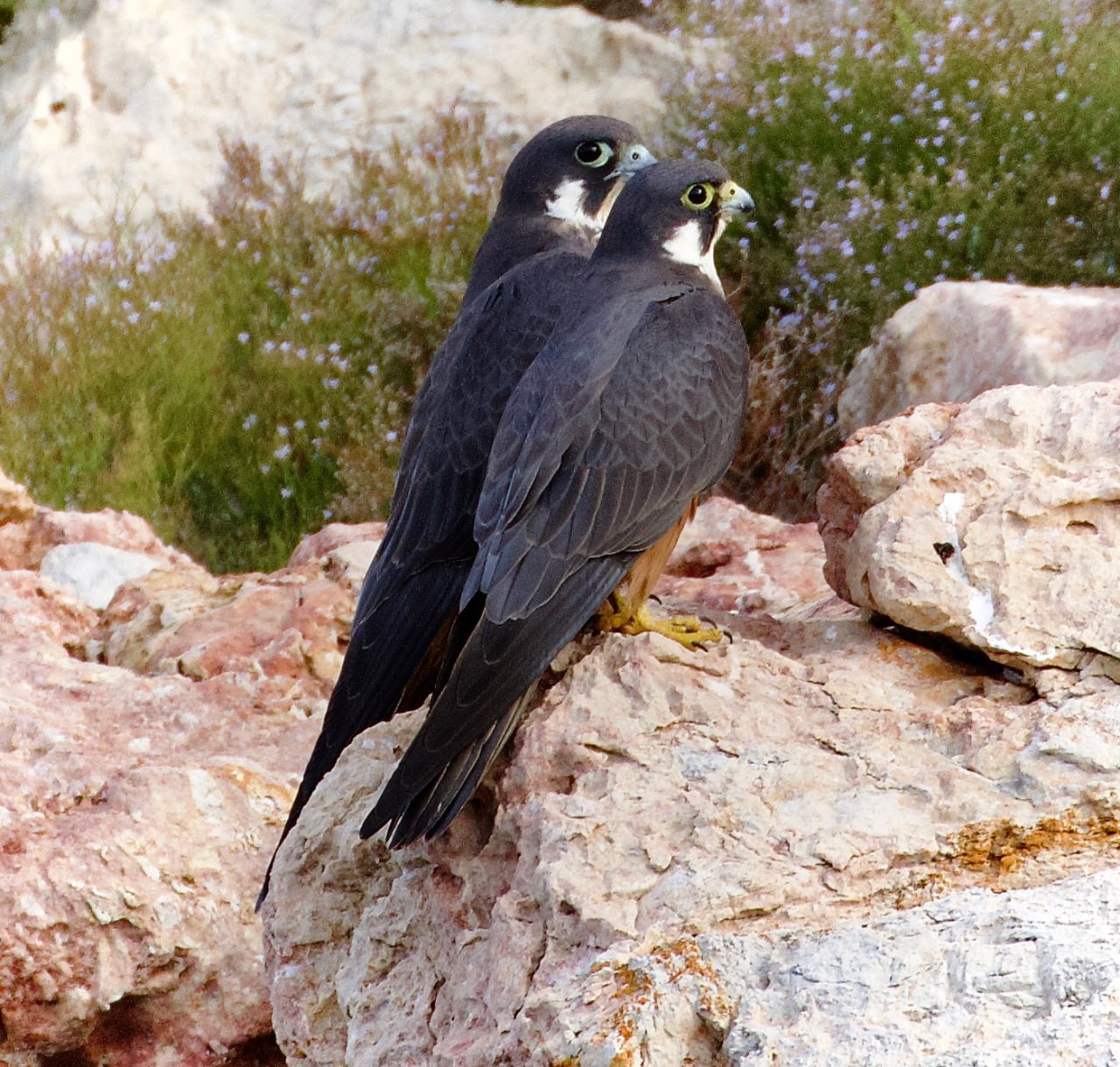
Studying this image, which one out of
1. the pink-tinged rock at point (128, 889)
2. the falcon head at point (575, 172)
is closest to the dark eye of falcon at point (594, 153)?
the falcon head at point (575, 172)

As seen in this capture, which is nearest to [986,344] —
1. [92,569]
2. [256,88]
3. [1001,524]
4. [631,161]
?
[631,161]

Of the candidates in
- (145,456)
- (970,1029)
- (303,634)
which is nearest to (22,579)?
(303,634)

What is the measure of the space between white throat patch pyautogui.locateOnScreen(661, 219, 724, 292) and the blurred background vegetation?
78.8 inches

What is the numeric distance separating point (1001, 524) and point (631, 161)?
1752 millimetres

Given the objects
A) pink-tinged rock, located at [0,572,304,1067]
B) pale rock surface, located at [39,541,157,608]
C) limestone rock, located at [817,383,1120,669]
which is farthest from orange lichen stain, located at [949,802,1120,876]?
pale rock surface, located at [39,541,157,608]

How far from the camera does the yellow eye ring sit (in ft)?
13.5

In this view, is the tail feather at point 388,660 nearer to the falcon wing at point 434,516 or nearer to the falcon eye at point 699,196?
the falcon wing at point 434,516

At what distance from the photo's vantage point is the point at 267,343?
20.2 feet

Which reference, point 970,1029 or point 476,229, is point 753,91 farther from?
point 970,1029

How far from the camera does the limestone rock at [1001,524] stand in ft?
8.84

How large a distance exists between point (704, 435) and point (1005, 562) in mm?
631

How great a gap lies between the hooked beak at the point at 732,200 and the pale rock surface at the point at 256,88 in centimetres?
372

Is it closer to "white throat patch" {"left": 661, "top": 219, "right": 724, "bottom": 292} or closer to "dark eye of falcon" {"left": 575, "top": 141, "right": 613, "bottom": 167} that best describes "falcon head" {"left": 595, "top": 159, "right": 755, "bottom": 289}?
"white throat patch" {"left": 661, "top": 219, "right": 724, "bottom": 292}

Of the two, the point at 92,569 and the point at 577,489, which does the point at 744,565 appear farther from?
the point at 92,569
